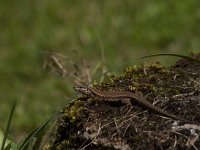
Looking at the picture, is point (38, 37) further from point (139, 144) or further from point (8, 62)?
point (139, 144)

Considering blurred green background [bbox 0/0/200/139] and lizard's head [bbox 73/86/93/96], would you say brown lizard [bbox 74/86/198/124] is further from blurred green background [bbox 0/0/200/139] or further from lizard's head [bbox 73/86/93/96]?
blurred green background [bbox 0/0/200/139]

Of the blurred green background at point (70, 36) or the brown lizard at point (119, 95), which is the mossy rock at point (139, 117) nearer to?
the brown lizard at point (119, 95)

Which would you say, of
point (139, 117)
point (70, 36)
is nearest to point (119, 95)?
point (139, 117)

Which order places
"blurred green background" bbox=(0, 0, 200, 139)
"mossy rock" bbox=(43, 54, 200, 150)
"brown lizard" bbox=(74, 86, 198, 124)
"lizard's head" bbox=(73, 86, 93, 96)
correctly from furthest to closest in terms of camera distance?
"blurred green background" bbox=(0, 0, 200, 139) → "lizard's head" bbox=(73, 86, 93, 96) → "brown lizard" bbox=(74, 86, 198, 124) → "mossy rock" bbox=(43, 54, 200, 150)

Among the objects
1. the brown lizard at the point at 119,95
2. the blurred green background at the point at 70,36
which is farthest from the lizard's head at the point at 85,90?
the blurred green background at the point at 70,36

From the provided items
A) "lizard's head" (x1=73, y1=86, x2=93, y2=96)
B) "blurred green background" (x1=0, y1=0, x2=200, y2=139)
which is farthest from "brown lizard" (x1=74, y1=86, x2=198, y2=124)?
"blurred green background" (x1=0, y1=0, x2=200, y2=139)

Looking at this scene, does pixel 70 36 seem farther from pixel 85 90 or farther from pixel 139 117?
pixel 139 117

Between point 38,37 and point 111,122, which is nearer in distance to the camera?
point 111,122

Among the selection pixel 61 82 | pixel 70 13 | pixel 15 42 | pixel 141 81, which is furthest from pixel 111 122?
pixel 70 13
